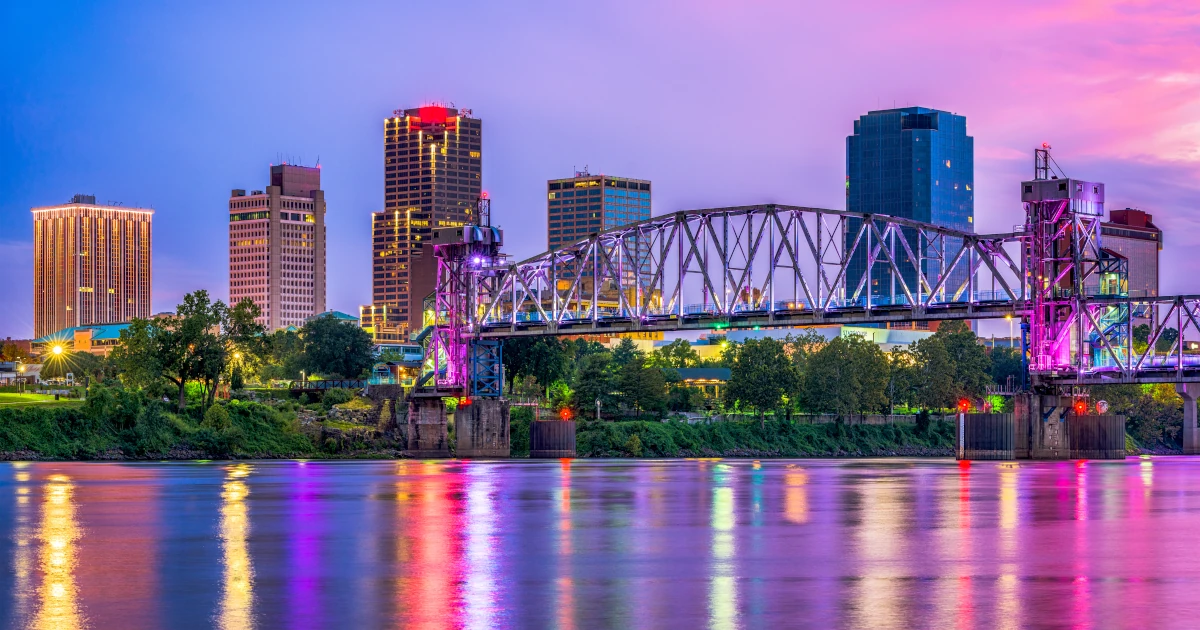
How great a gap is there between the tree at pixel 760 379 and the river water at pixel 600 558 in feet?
384

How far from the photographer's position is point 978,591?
3075 cm

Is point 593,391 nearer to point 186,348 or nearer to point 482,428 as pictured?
point 482,428

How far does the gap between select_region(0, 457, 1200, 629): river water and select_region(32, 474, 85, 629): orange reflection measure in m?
0.11

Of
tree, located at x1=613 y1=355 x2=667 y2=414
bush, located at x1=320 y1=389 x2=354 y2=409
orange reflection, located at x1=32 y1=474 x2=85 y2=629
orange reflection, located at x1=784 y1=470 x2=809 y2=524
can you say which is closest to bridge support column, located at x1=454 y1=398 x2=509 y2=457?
bush, located at x1=320 y1=389 x2=354 y2=409

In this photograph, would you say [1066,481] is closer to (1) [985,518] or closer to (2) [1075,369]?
(1) [985,518]

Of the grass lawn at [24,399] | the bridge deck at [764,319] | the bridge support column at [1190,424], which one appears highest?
the bridge deck at [764,319]

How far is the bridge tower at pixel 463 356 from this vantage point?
144125 millimetres

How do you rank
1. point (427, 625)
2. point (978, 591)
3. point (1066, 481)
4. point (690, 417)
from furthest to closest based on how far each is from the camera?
point (690, 417) < point (1066, 481) < point (978, 591) < point (427, 625)

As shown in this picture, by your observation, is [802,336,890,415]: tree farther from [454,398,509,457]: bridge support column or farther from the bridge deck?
[454,398,509,457]: bridge support column

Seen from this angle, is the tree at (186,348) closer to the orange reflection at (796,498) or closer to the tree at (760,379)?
the tree at (760,379)

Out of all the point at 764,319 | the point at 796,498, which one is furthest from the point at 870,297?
the point at 796,498

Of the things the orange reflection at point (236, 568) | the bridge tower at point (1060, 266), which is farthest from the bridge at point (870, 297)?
the orange reflection at point (236, 568)

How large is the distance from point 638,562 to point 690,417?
151795 mm

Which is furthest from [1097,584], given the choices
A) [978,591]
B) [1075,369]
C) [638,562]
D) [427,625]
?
[1075,369]
